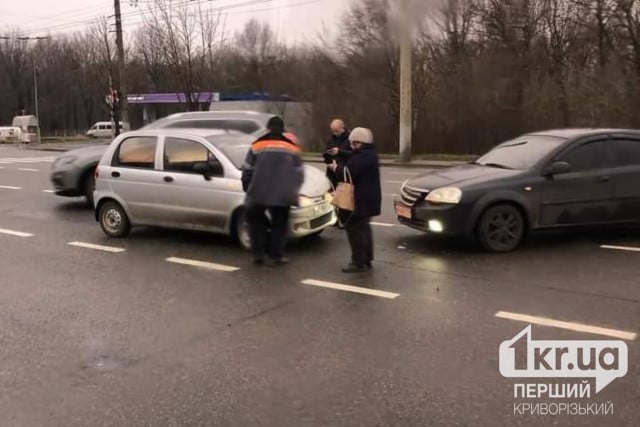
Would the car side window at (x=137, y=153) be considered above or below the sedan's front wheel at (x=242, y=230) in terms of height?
above

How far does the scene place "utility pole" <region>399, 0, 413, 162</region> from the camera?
21.1 meters

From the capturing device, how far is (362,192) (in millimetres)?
6883

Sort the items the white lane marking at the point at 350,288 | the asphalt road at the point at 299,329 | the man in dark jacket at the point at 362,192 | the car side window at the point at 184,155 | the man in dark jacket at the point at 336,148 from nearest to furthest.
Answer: the asphalt road at the point at 299,329 → the white lane marking at the point at 350,288 → the man in dark jacket at the point at 362,192 → the car side window at the point at 184,155 → the man in dark jacket at the point at 336,148

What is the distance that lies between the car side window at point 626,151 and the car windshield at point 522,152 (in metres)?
0.77

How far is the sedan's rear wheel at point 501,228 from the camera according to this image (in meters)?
7.81

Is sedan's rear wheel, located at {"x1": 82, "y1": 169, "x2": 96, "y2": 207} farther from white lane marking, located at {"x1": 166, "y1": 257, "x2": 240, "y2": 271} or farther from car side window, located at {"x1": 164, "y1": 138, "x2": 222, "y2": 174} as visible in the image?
white lane marking, located at {"x1": 166, "y1": 257, "x2": 240, "y2": 271}

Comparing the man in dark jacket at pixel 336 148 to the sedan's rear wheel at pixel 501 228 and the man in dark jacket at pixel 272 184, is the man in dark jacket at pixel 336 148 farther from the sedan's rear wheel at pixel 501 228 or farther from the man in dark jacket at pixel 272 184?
the sedan's rear wheel at pixel 501 228

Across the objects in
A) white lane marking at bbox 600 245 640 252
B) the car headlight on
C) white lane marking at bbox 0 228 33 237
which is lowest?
white lane marking at bbox 600 245 640 252

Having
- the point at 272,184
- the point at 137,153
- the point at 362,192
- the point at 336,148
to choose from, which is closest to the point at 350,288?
the point at 362,192

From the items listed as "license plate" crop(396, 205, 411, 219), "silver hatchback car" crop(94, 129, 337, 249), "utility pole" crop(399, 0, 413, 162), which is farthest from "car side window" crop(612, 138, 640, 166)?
"utility pole" crop(399, 0, 413, 162)

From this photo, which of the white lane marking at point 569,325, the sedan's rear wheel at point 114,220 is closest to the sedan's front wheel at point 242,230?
the sedan's rear wheel at point 114,220

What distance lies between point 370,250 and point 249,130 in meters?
6.68

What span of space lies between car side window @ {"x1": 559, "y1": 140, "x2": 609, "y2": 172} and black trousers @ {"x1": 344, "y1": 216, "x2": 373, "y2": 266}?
3000mm

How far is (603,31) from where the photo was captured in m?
27.5
